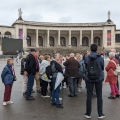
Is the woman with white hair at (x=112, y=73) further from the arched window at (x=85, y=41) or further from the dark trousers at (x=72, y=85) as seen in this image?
the arched window at (x=85, y=41)

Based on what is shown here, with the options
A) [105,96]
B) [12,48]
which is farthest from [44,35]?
[105,96]

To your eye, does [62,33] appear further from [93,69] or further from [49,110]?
[93,69]

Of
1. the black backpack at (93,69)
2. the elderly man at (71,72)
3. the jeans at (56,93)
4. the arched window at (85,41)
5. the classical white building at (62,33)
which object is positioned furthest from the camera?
the arched window at (85,41)

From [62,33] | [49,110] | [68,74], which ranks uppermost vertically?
[62,33]

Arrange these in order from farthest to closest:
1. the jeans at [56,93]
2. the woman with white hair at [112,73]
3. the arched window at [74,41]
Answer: the arched window at [74,41] → the woman with white hair at [112,73] → the jeans at [56,93]

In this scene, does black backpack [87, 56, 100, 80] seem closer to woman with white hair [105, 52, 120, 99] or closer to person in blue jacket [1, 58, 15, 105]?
woman with white hair [105, 52, 120, 99]

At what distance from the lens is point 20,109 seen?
7090 mm

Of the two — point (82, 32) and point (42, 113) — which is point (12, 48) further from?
point (42, 113)

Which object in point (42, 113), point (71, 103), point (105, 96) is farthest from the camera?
point (105, 96)

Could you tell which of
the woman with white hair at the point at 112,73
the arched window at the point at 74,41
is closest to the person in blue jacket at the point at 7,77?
the woman with white hair at the point at 112,73

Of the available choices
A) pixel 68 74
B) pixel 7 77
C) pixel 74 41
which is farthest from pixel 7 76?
pixel 74 41

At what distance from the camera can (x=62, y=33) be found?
74.6 m

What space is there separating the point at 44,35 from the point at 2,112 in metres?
68.5

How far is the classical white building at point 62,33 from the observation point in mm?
65562
